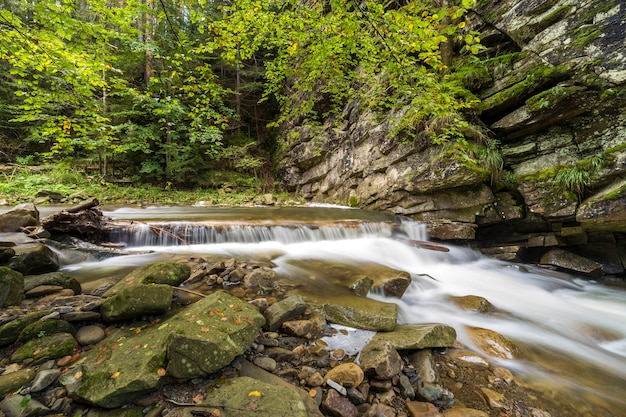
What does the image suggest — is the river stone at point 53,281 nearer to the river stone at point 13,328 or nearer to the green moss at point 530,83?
the river stone at point 13,328

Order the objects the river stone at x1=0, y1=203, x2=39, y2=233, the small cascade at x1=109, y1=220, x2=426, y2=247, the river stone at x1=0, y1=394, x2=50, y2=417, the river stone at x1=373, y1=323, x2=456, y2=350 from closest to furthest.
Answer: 1. the river stone at x1=0, y1=394, x2=50, y2=417
2. the river stone at x1=373, y1=323, x2=456, y2=350
3. the river stone at x1=0, y1=203, x2=39, y2=233
4. the small cascade at x1=109, y1=220, x2=426, y2=247

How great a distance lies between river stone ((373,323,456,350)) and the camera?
2.43 metres

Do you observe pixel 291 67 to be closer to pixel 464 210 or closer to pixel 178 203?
pixel 464 210

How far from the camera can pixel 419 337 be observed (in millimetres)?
2492

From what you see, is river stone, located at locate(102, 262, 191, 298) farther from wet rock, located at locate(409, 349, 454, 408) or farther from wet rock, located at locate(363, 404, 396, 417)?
wet rock, located at locate(409, 349, 454, 408)

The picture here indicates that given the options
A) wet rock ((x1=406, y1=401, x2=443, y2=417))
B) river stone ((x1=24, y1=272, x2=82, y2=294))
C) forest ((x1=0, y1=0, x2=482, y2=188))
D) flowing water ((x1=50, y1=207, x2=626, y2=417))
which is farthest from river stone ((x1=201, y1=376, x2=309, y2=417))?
forest ((x1=0, y1=0, x2=482, y2=188))

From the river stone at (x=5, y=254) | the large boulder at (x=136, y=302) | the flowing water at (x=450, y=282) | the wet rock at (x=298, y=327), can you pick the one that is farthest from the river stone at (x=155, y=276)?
the river stone at (x=5, y=254)

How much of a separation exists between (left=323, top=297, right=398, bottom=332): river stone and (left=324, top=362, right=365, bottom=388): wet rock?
26.9 inches

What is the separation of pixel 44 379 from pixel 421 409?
258cm

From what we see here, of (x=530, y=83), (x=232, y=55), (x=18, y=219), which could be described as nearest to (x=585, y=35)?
(x=530, y=83)

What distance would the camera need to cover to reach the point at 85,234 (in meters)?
4.70

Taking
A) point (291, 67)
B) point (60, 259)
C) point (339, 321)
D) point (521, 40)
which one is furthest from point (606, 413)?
point (521, 40)

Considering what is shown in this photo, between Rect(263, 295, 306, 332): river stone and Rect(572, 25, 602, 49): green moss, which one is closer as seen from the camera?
Rect(263, 295, 306, 332): river stone

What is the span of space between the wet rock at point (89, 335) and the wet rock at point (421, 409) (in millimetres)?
2549
